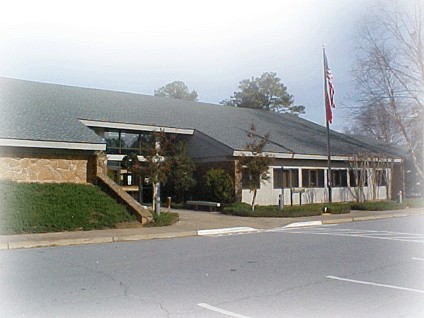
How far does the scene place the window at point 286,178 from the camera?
26516 millimetres

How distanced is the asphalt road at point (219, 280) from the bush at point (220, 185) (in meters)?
11.0

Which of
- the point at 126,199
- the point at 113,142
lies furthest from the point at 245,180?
the point at 126,199

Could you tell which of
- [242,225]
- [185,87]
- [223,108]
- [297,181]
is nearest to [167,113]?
[223,108]

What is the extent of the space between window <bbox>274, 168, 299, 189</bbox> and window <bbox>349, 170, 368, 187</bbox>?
409cm

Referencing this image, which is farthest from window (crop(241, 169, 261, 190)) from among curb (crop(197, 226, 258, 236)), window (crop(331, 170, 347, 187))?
curb (crop(197, 226, 258, 236))

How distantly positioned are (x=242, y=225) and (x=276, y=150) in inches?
340

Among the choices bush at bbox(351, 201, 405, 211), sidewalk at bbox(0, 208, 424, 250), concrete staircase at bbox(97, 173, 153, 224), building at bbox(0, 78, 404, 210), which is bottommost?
sidewalk at bbox(0, 208, 424, 250)

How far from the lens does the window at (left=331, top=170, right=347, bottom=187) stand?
2986 centimetres

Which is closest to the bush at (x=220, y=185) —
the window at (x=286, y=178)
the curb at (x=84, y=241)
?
the window at (x=286, y=178)

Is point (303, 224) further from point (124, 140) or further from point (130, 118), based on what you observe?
point (124, 140)

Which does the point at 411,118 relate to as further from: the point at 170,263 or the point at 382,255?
→ the point at 170,263

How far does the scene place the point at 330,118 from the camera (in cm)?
2764

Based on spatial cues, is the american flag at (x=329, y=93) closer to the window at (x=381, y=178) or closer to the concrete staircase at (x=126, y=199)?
the window at (x=381, y=178)

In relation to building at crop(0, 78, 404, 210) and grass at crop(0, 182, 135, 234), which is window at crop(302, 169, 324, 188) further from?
grass at crop(0, 182, 135, 234)
